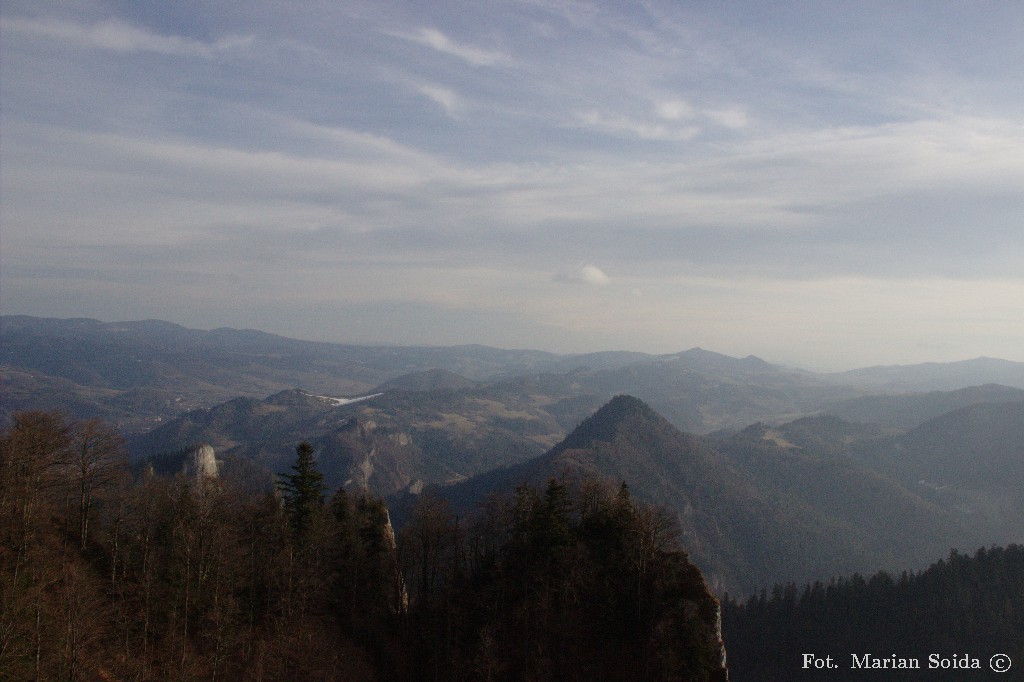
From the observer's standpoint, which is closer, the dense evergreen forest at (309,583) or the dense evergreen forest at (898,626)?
the dense evergreen forest at (309,583)

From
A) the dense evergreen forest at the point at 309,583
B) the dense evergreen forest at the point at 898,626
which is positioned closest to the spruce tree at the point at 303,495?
the dense evergreen forest at the point at 309,583

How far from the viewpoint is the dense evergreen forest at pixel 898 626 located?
146m

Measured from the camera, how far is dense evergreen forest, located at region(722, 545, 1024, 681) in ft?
480

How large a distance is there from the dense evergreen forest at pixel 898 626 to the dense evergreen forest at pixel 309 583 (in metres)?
128

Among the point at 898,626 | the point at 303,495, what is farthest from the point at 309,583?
the point at 898,626

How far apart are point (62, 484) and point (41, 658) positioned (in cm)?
1732

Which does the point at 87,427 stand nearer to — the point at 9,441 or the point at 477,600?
the point at 9,441

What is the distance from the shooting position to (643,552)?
181ft

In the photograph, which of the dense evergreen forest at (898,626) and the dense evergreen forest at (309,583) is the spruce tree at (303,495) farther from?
the dense evergreen forest at (898,626)

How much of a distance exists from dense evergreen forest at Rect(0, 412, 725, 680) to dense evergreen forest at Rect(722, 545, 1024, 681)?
12797 cm

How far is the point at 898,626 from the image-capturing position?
158125 millimetres

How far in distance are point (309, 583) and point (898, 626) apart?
568ft

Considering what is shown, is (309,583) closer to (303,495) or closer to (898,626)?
(303,495)

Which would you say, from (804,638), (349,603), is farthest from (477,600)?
(804,638)
